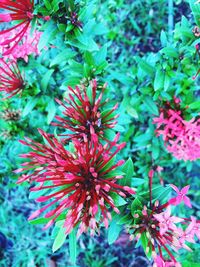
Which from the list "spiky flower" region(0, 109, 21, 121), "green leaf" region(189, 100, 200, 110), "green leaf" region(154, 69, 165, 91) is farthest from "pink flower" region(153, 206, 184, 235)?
"spiky flower" region(0, 109, 21, 121)

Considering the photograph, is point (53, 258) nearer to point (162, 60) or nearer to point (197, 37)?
point (162, 60)

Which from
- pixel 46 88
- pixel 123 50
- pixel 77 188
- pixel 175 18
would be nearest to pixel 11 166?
pixel 46 88

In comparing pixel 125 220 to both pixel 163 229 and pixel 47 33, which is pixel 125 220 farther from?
pixel 47 33

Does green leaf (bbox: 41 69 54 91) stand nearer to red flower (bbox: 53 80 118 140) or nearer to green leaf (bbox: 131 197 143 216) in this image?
red flower (bbox: 53 80 118 140)

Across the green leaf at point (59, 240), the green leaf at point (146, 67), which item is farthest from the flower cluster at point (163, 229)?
the green leaf at point (146, 67)

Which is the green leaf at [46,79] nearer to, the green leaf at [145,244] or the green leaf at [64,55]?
the green leaf at [64,55]
